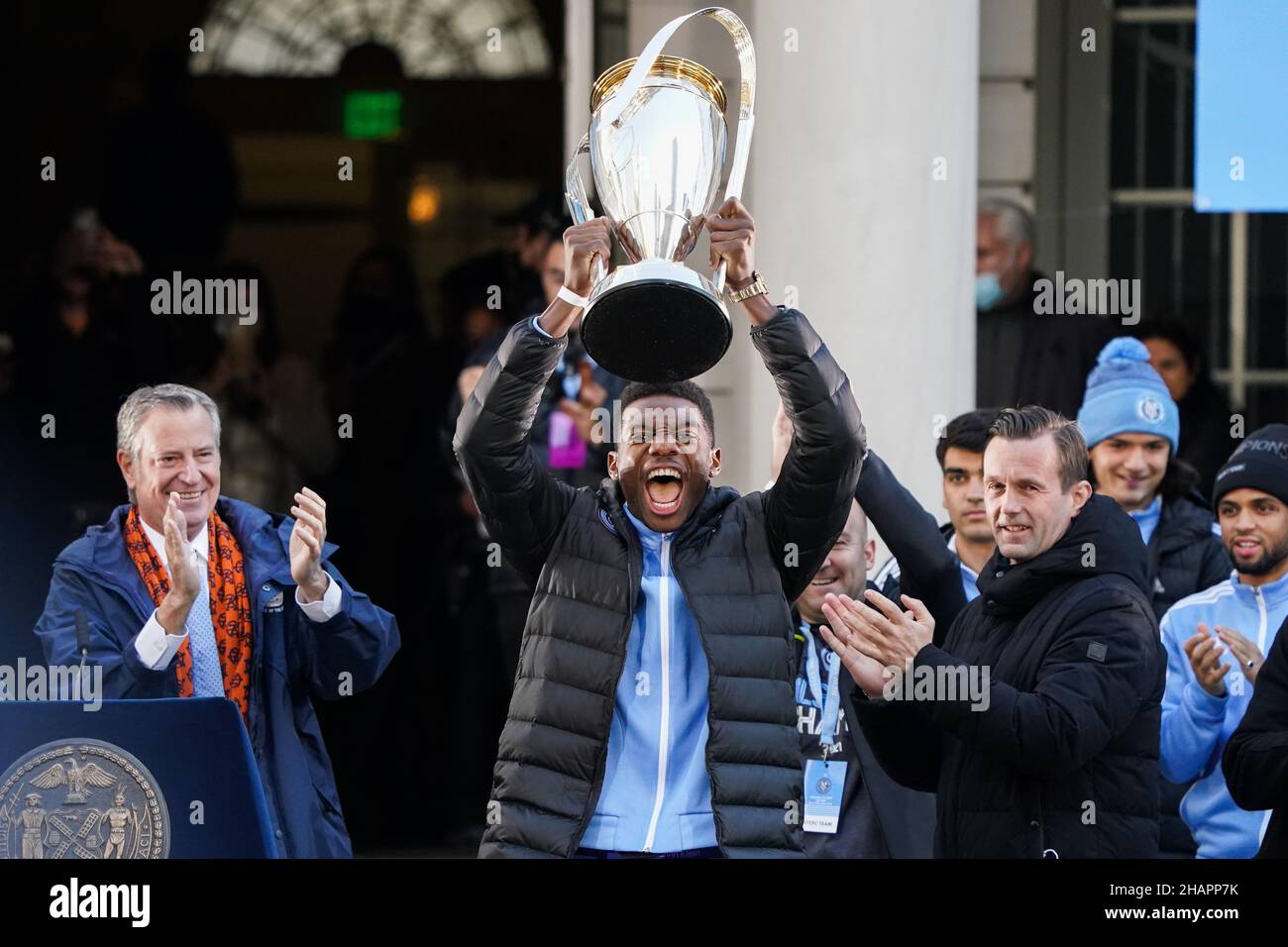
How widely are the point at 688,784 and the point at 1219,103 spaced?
410 cm

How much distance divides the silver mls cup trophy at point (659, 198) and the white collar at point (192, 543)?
119 centimetres

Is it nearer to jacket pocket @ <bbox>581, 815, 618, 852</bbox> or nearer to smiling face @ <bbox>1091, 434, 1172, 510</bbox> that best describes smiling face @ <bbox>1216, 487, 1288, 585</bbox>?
smiling face @ <bbox>1091, 434, 1172, 510</bbox>

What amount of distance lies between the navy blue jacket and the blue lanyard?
1015 millimetres

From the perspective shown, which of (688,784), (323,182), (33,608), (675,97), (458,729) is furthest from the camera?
(323,182)

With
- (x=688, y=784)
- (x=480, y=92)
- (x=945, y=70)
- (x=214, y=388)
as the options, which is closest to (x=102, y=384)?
(x=214, y=388)

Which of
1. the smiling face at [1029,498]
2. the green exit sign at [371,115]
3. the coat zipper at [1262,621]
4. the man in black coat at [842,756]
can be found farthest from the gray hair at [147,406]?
the green exit sign at [371,115]

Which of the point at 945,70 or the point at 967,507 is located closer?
the point at 967,507

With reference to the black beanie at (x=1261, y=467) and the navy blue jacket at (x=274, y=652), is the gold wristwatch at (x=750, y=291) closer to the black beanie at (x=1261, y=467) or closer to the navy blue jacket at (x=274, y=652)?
the navy blue jacket at (x=274, y=652)

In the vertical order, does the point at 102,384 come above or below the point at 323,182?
below

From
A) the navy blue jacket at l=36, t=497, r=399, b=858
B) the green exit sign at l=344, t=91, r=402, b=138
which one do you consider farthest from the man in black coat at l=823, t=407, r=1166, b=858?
the green exit sign at l=344, t=91, r=402, b=138

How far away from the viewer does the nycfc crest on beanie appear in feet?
21.1

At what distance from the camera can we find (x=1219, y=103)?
7.68 metres

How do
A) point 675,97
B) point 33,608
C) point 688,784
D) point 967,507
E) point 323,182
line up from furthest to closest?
point 323,182 → point 33,608 → point 967,507 → point 675,97 → point 688,784

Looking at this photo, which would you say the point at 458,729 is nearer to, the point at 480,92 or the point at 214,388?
the point at 214,388
